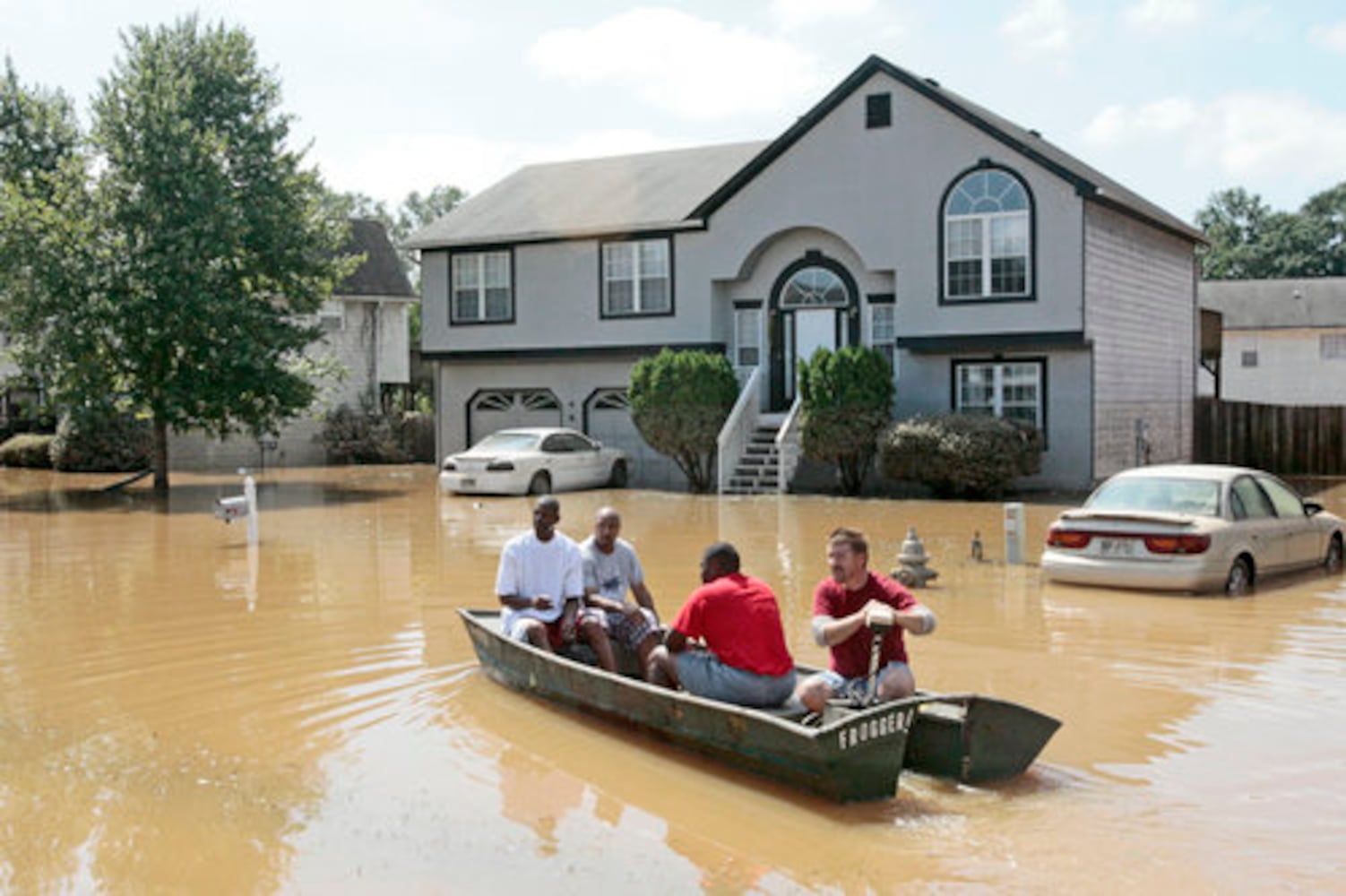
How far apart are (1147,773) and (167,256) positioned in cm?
2679

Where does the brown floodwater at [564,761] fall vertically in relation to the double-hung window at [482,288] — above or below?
below

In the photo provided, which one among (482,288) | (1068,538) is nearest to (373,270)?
(482,288)

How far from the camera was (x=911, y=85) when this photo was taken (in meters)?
28.6

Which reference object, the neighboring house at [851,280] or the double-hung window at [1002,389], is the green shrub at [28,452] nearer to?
the neighboring house at [851,280]

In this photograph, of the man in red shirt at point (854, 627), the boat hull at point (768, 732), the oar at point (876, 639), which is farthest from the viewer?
the man in red shirt at point (854, 627)

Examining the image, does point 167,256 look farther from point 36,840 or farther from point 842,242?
point 36,840

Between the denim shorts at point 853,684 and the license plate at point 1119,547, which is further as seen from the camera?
the license plate at point 1119,547

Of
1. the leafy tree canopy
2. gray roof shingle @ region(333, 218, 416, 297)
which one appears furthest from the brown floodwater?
the leafy tree canopy

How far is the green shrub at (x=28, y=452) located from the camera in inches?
1677

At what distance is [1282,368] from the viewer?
179ft

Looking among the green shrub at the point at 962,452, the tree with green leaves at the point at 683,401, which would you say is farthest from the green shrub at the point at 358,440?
the green shrub at the point at 962,452

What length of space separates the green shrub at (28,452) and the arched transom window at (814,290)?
2378cm

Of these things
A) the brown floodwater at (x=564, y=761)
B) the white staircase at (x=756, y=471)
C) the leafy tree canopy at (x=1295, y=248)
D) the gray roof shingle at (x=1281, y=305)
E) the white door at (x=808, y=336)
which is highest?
the leafy tree canopy at (x=1295, y=248)

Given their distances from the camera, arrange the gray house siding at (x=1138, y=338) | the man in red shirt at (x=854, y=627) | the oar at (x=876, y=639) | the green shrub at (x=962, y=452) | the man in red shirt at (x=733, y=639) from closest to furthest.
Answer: the oar at (x=876, y=639), the man in red shirt at (x=854, y=627), the man in red shirt at (x=733, y=639), the green shrub at (x=962, y=452), the gray house siding at (x=1138, y=338)
